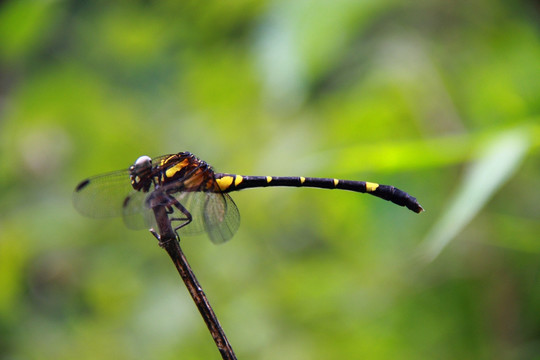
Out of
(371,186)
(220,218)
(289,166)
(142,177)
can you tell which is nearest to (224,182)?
(220,218)

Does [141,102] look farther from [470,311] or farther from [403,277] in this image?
[470,311]

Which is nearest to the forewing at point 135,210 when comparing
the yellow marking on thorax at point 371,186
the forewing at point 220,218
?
the forewing at point 220,218

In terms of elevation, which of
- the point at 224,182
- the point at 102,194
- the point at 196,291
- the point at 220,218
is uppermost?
the point at 102,194

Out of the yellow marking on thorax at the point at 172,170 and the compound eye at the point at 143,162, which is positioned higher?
the compound eye at the point at 143,162

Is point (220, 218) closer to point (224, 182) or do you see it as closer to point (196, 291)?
point (224, 182)

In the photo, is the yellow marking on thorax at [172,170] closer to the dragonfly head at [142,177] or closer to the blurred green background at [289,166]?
the dragonfly head at [142,177]
